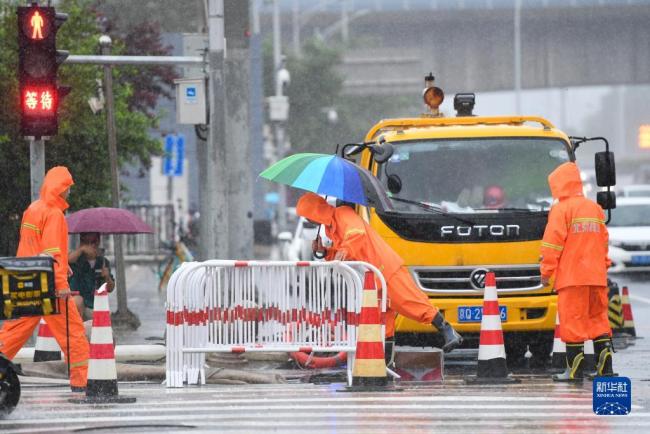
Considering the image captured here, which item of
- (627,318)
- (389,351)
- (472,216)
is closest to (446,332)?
(389,351)

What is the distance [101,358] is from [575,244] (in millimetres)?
3808

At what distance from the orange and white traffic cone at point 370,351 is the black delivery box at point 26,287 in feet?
7.93

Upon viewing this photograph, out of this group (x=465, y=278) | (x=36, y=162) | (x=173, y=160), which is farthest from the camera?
(x=173, y=160)

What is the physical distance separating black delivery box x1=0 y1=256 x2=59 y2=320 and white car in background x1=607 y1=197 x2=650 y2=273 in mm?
20580

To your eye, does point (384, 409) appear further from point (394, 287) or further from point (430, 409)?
point (394, 287)

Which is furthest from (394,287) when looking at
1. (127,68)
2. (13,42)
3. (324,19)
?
(324,19)

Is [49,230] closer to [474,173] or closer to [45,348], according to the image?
[45,348]

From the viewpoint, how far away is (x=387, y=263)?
13.5 metres

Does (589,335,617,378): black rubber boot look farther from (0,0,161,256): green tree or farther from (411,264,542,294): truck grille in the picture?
(0,0,161,256): green tree

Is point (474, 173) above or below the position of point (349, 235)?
above

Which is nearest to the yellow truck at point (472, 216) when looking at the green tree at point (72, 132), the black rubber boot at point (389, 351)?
the black rubber boot at point (389, 351)

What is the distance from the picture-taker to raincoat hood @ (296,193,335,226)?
13.8 metres

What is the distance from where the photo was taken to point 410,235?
49.5ft

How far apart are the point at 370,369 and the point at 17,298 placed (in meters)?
2.81
